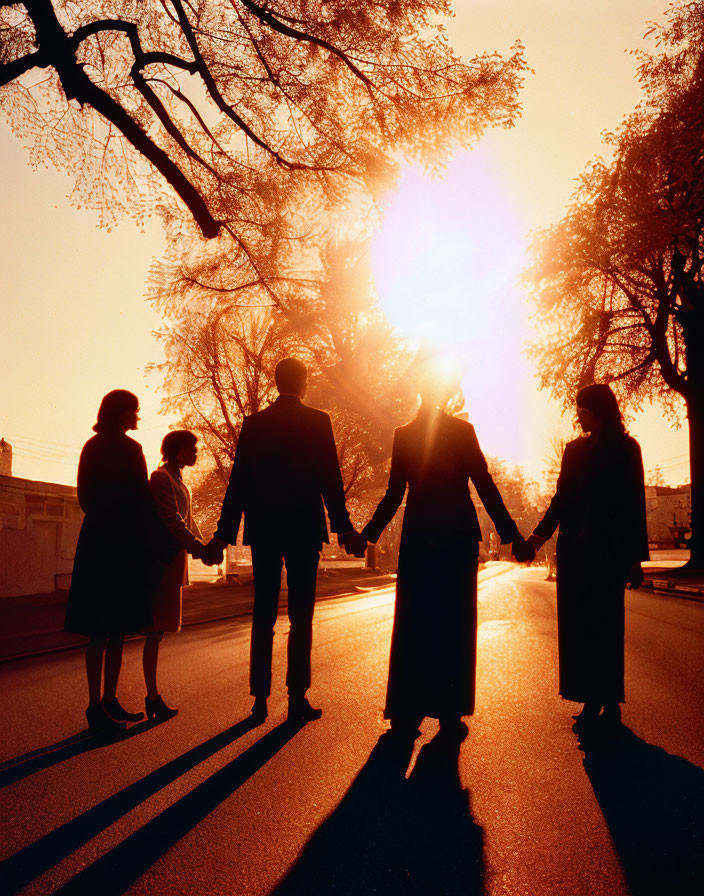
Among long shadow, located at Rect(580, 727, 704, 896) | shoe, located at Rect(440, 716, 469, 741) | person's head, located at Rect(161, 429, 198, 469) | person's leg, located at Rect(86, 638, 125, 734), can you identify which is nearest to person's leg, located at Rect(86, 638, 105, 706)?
person's leg, located at Rect(86, 638, 125, 734)

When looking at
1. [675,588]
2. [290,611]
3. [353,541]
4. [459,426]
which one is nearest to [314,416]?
[353,541]

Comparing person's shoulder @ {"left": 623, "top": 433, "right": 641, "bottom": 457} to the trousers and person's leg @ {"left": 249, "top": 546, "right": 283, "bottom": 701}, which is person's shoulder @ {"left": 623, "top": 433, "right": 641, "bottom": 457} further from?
person's leg @ {"left": 249, "top": 546, "right": 283, "bottom": 701}

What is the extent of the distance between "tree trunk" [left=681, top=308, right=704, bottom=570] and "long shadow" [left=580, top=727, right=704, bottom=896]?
1800 cm

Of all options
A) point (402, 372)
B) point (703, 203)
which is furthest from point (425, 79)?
point (402, 372)

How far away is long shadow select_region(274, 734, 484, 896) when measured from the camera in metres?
2.18

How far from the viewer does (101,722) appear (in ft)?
13.4

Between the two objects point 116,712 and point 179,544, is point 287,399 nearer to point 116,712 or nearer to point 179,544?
point 179,544

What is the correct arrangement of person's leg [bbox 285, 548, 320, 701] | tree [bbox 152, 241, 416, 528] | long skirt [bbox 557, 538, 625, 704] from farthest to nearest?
tree [bbox 152, 241, 416, 528]
person's leg [bbox 285, 548, 320, 701]
long skirt [bbox 557, 538, 625, 704]

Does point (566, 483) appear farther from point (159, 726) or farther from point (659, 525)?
point (659, 525)

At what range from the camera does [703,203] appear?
56.7ft

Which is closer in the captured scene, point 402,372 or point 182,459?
point 182,459

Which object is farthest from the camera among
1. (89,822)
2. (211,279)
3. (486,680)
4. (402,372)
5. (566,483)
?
(402,372)

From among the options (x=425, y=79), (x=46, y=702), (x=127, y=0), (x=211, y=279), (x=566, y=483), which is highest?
(x=127, y=0)

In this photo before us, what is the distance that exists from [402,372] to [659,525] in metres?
72.0
